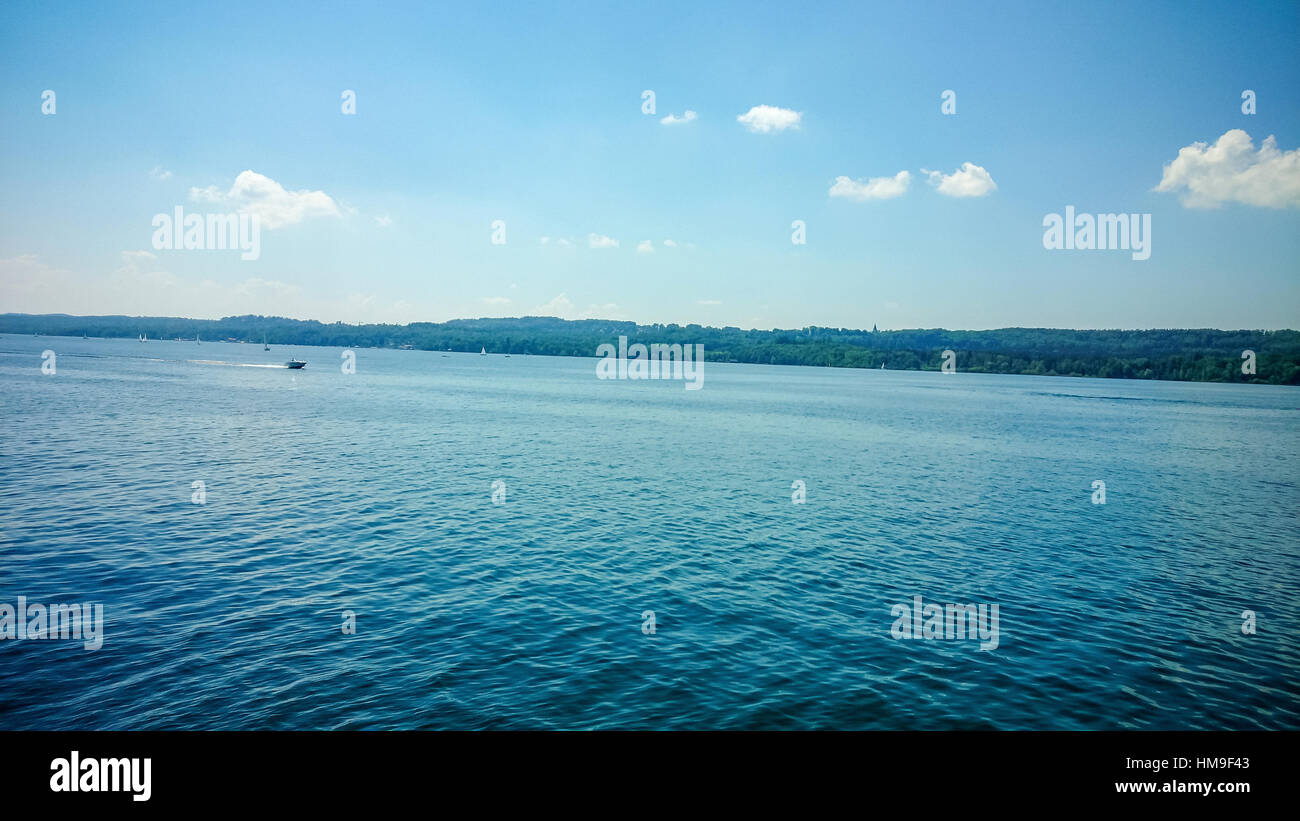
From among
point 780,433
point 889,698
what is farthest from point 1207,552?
point 780,433

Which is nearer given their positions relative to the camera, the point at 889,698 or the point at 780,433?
the point at 889,698

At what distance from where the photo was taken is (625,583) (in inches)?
1045

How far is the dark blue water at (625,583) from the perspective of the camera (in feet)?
57.1

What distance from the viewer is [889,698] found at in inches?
709

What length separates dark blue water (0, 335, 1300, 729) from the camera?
→ 685 inches
